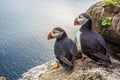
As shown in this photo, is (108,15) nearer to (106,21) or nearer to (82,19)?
(106,21)

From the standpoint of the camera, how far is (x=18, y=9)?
15175 cm

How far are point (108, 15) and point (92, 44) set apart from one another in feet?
9.70

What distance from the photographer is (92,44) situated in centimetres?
995

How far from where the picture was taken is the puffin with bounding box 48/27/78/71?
9.85 meters

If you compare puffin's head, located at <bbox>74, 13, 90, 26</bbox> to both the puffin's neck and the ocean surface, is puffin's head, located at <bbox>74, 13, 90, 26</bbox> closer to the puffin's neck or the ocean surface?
the puffin's neck

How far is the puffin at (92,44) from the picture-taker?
31.7 ft

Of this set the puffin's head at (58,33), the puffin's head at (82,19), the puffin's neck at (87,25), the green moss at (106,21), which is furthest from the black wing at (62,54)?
the green moss at (106,21)

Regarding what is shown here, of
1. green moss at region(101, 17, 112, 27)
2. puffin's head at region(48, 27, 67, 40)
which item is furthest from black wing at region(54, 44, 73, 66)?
green moss at region(101, 17, 112, 27)

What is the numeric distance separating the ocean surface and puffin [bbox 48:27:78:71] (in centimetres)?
8351

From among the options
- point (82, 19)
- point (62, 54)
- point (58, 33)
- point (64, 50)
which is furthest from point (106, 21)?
point (62, 54)

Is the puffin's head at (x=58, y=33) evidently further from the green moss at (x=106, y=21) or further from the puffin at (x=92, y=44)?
the green moss at (x=106, y=21)

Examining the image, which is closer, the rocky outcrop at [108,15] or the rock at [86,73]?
the rock at [86,73]

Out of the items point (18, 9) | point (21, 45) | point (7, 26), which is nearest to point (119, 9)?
point (21, 45)

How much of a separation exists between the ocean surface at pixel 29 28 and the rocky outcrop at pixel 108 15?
8200 cm
